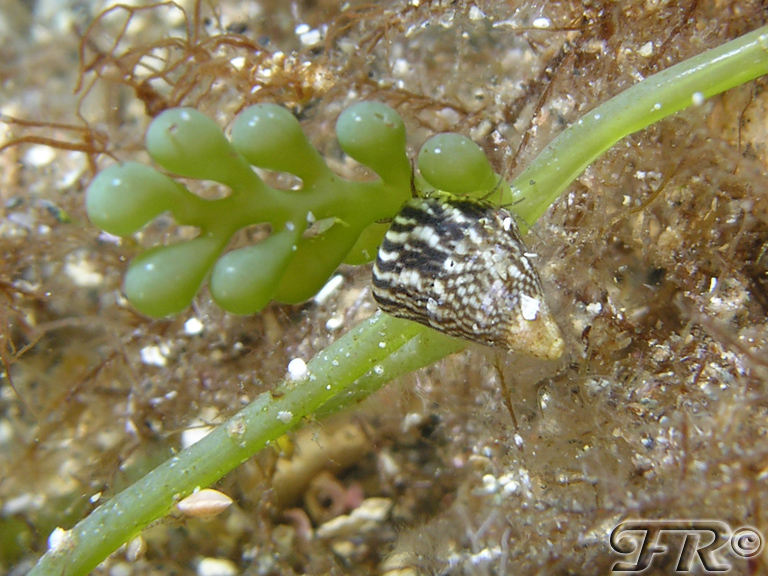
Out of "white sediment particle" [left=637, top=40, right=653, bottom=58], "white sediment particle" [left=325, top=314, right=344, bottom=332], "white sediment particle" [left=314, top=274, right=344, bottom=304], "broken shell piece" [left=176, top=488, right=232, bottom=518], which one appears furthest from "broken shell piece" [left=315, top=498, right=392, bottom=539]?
"white sediment particle" [left=637, top=40, right=653, bottom=58]

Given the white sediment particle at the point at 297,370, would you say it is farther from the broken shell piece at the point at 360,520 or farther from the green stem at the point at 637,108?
the broken shell piece at the point at 360,520

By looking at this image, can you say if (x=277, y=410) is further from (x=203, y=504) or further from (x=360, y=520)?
(x=360, y=520)

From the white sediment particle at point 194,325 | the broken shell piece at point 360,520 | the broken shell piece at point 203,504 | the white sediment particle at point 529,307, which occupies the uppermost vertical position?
the white sediment particle at point 529,307

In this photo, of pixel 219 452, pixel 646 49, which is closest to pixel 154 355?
pixel 219 452

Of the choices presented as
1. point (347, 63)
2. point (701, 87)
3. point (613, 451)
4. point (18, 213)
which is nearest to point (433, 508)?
point (613, 451)

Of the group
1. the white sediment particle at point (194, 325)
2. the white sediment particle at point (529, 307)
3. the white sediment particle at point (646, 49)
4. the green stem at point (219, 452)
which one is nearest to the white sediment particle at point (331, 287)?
the white sediment particle at point (194, 325)

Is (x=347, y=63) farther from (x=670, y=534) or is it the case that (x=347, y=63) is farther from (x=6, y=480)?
(x=6, y=480)

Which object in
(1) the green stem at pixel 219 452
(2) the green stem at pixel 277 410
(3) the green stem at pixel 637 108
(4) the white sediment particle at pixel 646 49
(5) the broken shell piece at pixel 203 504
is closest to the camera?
(3) the green stem at pixel 637 108
